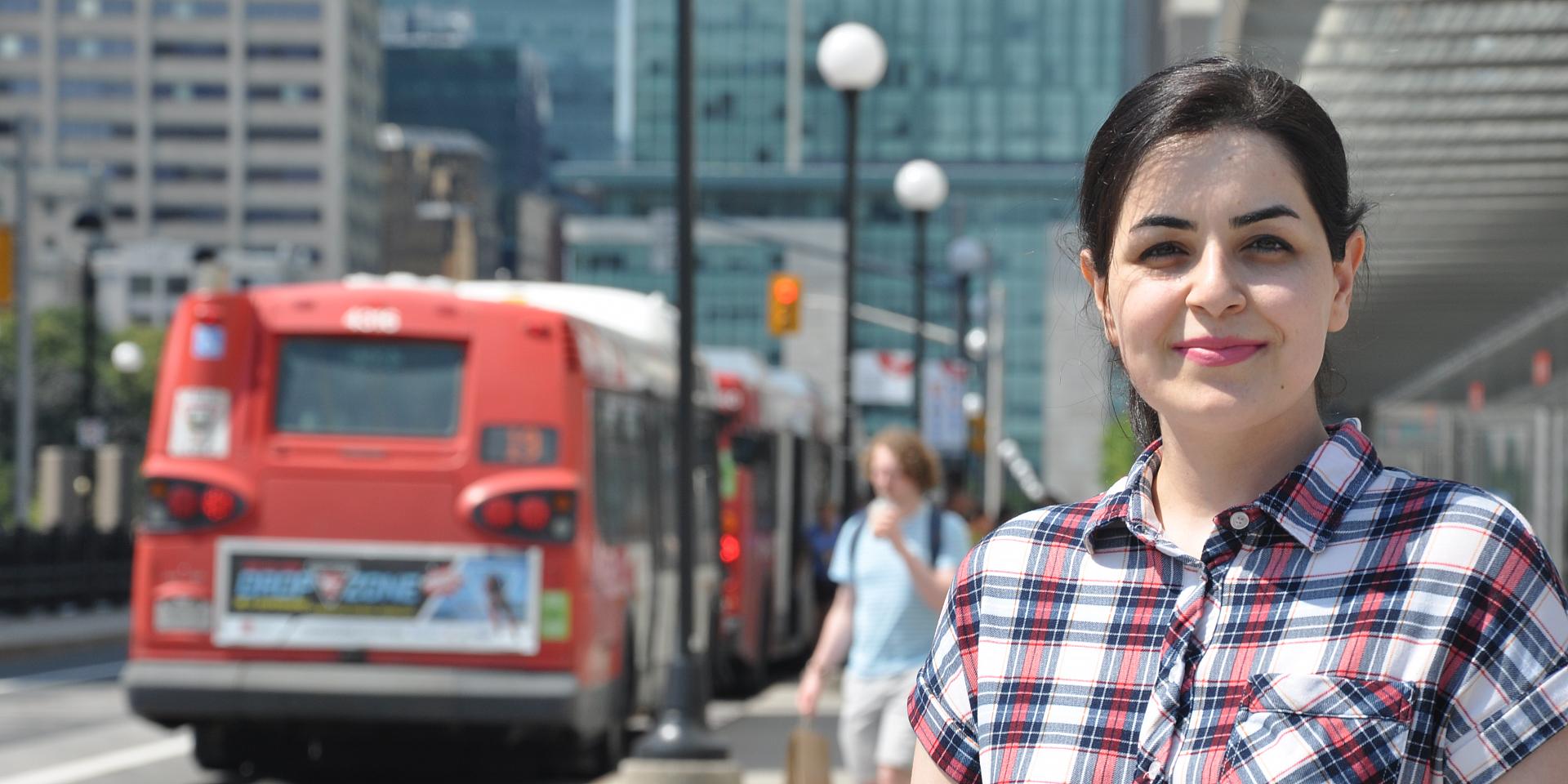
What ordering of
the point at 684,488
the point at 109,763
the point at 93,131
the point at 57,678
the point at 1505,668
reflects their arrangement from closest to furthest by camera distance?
the point at 1505,668 → the point at 684,488 → the point at 109,763 → the point at 57,678 → the point at 93,131

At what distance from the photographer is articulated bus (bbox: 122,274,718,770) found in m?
12.3

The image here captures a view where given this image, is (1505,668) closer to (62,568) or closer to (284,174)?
(62,568)

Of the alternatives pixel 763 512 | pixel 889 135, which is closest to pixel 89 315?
pixel 763 512

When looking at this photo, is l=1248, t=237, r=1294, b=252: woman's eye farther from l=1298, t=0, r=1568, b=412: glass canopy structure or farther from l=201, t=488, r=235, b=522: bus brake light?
l=201, t=488, r=235, b=522: bus brake light

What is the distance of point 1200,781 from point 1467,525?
0.34 metres

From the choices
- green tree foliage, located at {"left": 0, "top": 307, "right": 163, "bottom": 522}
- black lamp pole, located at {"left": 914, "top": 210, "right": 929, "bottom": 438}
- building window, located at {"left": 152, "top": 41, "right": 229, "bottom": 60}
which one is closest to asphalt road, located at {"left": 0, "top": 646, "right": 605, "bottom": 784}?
black lamp pole, located at {"left": 914, "top": 210, "right": 929, "bottom": 438}

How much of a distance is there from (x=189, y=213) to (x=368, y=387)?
156988 millimetres

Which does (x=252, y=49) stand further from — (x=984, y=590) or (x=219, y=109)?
(x=984, y=590)

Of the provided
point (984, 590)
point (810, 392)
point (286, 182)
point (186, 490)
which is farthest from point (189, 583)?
point (286, 182)

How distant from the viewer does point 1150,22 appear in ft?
86.4

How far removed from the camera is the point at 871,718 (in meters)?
8.70

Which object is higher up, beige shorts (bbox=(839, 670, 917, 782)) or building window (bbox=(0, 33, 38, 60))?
building window (bbox=(0, 33, 38, 60))

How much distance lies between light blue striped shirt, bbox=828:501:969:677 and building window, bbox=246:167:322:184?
510ft

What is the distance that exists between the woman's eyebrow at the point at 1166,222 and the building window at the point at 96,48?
166 metres
